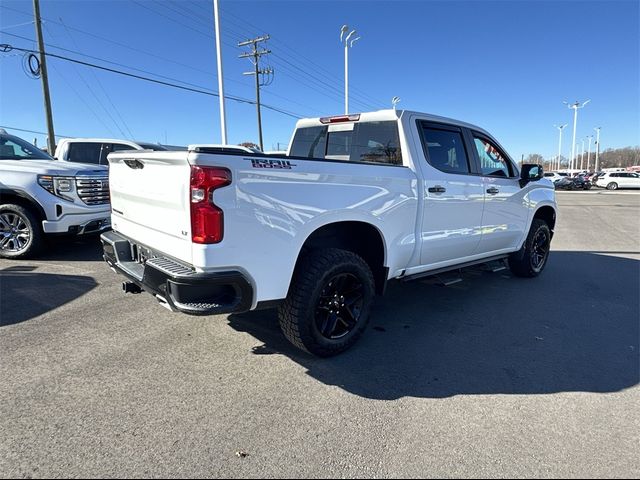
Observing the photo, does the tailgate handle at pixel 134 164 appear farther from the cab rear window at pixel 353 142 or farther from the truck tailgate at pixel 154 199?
the cab rear window at pixel 353 142

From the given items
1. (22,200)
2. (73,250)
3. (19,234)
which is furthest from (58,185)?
(73,250)

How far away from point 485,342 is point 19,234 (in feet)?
21.5

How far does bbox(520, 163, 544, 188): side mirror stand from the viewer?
17.4ft

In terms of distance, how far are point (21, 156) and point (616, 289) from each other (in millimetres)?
9512

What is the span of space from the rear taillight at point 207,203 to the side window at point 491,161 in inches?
134

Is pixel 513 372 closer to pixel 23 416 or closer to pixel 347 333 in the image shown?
pixel 347 333

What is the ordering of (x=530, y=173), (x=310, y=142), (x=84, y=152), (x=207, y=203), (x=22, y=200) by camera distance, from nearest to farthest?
(x=207, y=203), (x=310, y=142), (x=530, y=173), (x=22, y=200), (x=84, y=152)

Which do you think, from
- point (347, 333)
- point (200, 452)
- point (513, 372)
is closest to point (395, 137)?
point (347, 333)

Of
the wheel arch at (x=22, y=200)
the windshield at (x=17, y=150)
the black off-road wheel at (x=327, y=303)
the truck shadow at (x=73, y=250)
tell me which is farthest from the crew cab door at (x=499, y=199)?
the windshield at (x=17, y=150)

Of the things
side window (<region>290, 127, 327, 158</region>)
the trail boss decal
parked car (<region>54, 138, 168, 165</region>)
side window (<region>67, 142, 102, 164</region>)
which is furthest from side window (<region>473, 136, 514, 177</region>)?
side window (<region>67, 142, 102, 164</region>)

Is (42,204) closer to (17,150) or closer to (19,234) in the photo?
(19,234)

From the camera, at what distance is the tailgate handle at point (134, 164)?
3.21 meters

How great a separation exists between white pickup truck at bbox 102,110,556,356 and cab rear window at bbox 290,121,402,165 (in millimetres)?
13

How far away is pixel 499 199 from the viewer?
4.98 m
